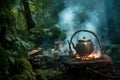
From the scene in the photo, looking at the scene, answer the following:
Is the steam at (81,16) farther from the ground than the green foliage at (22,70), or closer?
farther from the ground

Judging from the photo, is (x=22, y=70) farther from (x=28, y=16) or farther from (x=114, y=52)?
(x=28, y=16)

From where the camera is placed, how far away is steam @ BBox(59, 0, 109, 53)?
13.2 meters

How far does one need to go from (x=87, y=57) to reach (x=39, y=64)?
1.45 metres

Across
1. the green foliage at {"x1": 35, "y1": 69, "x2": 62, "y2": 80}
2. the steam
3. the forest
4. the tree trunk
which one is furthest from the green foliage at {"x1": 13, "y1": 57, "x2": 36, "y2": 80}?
the tree trunk

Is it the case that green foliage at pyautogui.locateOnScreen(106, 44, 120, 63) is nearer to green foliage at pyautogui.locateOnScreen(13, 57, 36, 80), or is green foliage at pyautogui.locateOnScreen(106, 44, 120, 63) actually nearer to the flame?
the flame

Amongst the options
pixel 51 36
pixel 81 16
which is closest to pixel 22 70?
pixel 51 36

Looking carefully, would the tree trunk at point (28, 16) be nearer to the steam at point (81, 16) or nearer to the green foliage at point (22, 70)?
the steam at point (81, 16)

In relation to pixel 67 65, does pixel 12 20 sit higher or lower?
higher

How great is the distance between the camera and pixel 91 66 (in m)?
6.94

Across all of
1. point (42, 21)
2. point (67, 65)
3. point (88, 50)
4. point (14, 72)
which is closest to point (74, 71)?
point (67, 65)

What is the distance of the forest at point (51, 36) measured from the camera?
5.65 m

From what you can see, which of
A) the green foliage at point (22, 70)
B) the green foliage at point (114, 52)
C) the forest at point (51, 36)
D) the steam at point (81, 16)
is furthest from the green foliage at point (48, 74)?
the steam at point (81, 16)

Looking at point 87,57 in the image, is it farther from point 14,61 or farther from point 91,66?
point 14,61

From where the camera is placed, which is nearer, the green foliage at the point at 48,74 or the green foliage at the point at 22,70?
the green foliage at the point at 22,70
